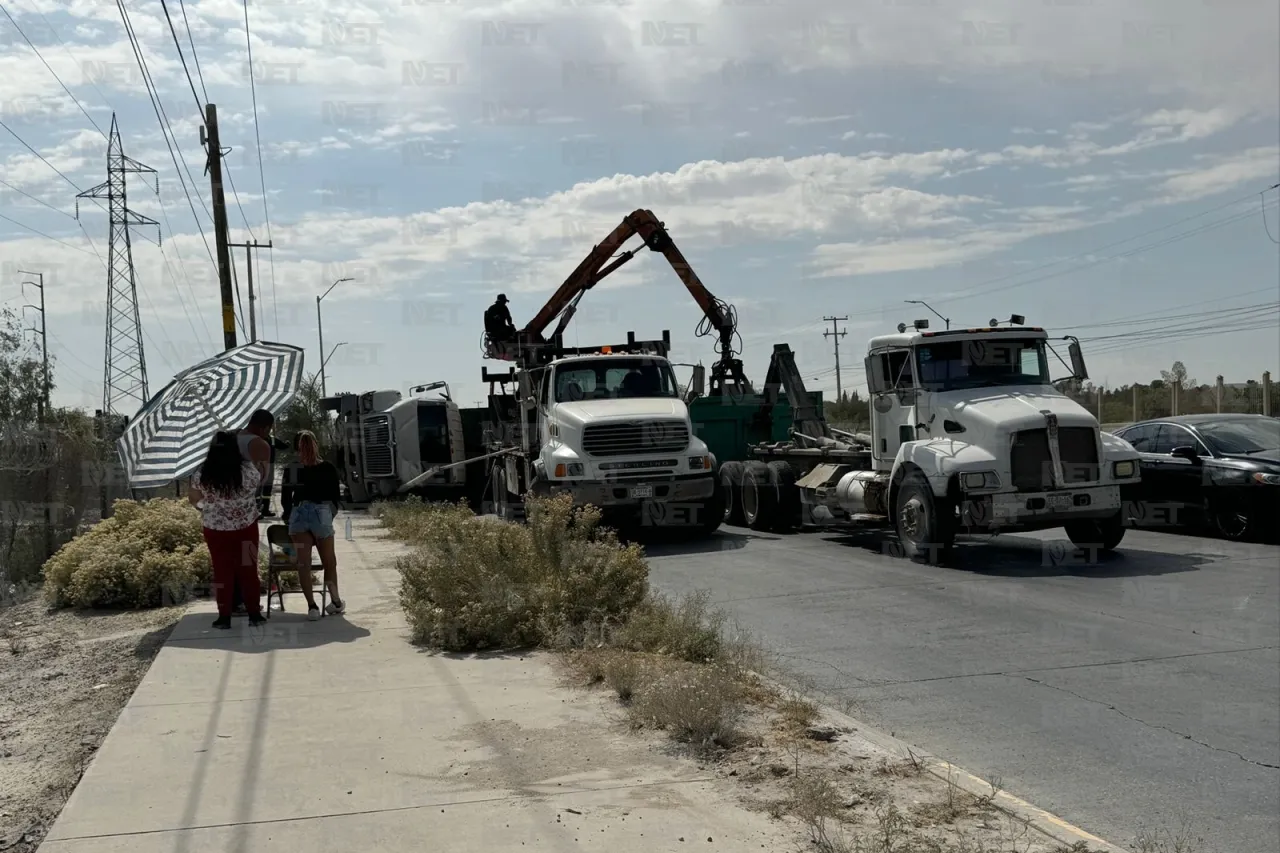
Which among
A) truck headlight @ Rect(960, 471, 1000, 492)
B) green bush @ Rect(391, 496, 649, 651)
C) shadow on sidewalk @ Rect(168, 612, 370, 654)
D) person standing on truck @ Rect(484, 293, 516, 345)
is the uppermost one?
person standing on truck @ Rect(484, 293, 516, 345)

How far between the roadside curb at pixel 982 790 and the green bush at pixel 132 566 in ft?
22.6

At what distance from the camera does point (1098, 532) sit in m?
13.8

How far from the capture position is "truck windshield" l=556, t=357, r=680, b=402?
17016 millimetres

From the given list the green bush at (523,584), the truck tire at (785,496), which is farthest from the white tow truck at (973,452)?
the green bush at (523,584)

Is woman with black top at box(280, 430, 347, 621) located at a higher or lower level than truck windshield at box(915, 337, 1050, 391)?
lower

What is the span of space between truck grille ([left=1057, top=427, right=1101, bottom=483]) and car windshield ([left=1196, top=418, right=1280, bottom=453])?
2.87m

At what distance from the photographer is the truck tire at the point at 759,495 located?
17297 mm

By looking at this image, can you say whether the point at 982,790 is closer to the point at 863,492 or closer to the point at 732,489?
A: the point at 863,492

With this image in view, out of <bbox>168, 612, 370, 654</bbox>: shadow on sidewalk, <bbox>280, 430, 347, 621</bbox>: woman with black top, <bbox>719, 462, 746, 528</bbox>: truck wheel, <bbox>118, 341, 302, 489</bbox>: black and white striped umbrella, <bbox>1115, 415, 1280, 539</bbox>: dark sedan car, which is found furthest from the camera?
<bbox>719, 462, 746, 528</bbox>: truck wheel

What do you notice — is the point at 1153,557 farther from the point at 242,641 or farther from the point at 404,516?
the point at 404,516

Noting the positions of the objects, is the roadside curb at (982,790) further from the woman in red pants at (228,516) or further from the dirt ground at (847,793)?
the woman in red pants at (228,516)

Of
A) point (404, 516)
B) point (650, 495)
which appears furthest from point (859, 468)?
point (404, 516)

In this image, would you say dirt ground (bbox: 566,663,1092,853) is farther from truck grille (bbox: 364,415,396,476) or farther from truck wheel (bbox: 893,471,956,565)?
truck grille (bbox: 364,415,396,476)

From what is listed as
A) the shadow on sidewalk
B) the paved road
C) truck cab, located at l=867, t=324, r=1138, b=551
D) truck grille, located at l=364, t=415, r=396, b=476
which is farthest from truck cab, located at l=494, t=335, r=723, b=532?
truck grille, located at l=364, t=415, r=396, b=476
